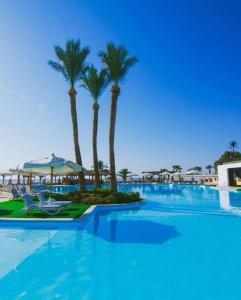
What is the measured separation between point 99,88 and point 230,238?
17.9m

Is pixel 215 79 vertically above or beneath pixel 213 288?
above

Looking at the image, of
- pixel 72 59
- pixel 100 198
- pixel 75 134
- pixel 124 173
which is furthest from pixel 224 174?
pixel 124 173

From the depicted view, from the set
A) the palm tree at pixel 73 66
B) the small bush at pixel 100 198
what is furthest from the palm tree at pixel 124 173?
the small bush at pixel 100 198

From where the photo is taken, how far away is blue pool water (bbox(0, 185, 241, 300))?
15.3ft

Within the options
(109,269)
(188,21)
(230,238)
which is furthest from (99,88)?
(109,269)

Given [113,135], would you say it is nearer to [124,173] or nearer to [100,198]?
[100,198]

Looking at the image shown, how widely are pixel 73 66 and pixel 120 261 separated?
57.1 feet

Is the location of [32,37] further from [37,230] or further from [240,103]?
[240,103]

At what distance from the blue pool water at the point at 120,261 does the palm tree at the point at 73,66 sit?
10597 millimetres

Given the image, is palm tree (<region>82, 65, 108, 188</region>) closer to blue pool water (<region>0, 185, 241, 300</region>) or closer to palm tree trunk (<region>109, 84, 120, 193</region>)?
palm tree trunk (<region>109, 84, 120, 193</region>)

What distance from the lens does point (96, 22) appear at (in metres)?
15.8

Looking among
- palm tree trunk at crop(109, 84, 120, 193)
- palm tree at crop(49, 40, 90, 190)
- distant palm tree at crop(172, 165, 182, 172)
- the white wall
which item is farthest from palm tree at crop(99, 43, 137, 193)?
distant palm tree at crop(172, 165, 182, 172)

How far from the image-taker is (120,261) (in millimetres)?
6301

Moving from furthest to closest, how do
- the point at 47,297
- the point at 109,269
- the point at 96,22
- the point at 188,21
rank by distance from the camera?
the point at 188,21
the point at 96,22
the point at 109,269
the point at 47,297
